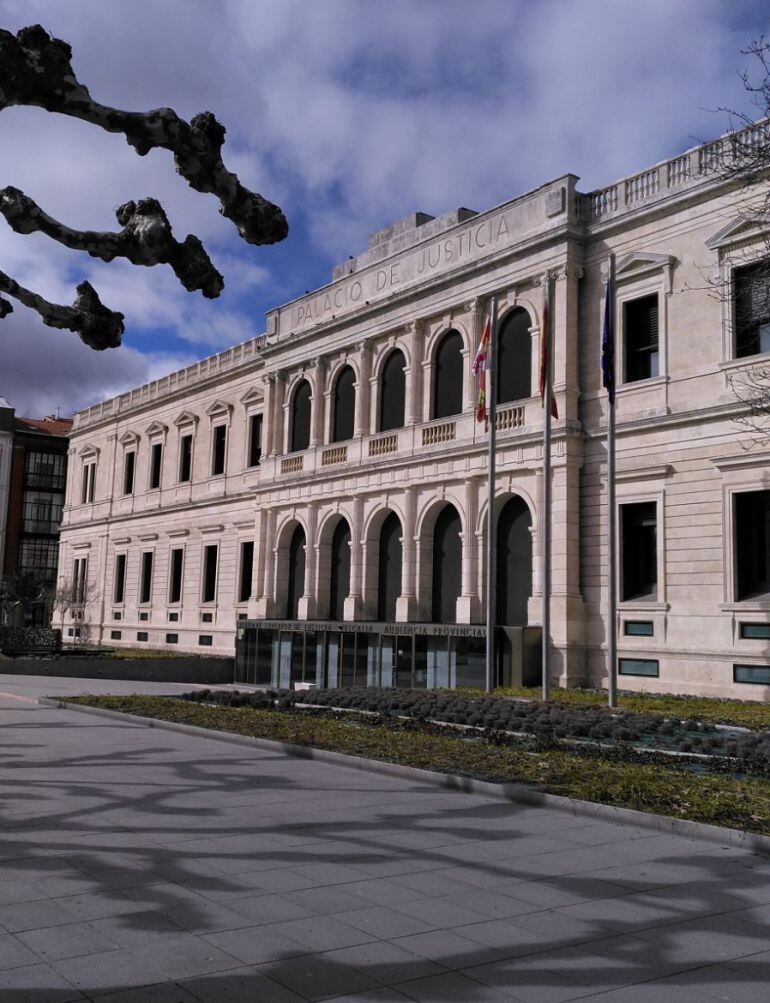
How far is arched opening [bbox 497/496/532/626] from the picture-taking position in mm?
29906

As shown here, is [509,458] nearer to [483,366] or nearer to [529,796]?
[483,366]

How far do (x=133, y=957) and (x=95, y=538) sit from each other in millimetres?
55521

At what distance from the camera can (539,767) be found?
11.8 m

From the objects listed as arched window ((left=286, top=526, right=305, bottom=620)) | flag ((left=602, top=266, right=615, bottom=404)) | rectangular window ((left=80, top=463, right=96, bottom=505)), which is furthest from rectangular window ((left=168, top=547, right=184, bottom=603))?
flag ((left=602, top=266, right=615, bottom=404))

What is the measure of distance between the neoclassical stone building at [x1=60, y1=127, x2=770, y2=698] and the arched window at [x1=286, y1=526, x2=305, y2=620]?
0.41ft

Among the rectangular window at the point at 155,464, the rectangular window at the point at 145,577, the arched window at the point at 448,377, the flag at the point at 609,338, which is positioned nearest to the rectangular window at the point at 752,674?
the flag at the point at 609,338

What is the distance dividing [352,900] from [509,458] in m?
23.9

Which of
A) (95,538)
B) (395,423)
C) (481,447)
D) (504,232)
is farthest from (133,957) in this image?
(95,538)

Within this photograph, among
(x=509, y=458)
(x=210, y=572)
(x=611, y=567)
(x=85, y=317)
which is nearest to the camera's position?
(x=85, y=317)

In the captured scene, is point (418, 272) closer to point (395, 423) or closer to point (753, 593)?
point (395, 423)

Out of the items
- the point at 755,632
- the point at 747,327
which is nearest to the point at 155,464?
the point at 747,327

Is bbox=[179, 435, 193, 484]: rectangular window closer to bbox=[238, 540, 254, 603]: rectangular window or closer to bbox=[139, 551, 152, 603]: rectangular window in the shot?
bbox=[139, 551, 152, 603]: rectangular window

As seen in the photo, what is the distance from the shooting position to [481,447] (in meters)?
30.5

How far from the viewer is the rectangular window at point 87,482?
199 ft
